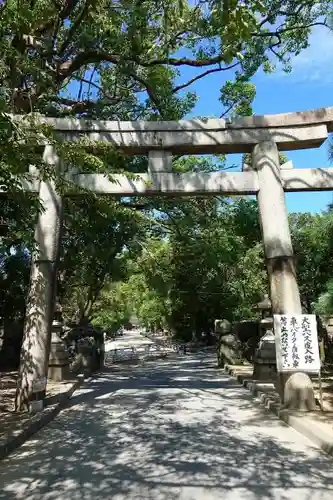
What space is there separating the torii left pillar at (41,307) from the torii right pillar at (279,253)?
3.98 metres

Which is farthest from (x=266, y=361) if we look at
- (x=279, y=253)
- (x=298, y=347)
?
(x=279, y=253)

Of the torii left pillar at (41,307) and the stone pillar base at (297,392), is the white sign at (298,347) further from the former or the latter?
the torii left pillar at (41,307)

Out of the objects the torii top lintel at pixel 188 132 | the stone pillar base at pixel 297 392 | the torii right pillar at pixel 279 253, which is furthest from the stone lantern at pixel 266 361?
the torii top lintel at pixel 188 132

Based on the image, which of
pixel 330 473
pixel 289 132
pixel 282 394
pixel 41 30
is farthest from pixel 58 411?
pixel 41 30

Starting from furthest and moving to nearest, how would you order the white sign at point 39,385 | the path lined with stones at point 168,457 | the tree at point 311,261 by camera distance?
the tree at point 311,261 < the white sign at point 39,385 < the path lined with stones at point 168,457

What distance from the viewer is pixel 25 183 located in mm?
9367

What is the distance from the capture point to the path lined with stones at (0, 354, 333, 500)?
14.3 feet

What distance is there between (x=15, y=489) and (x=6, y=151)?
330 centimetres

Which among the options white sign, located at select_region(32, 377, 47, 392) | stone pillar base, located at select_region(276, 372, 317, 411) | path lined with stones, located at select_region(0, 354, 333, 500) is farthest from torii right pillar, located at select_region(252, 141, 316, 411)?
white sign, located at select_region(32, 377, 47, 392)

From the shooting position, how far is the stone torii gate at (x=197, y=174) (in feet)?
29.0

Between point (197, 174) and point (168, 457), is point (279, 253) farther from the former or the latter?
point (168, 457)

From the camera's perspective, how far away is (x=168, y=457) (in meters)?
5.42

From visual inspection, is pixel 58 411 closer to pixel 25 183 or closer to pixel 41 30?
pixel 25 183

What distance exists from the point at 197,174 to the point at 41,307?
3972 mm
